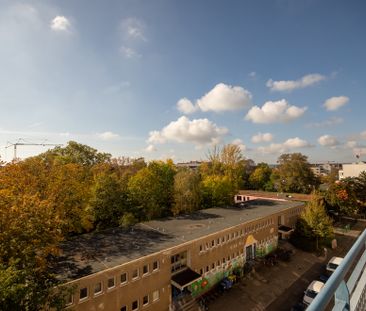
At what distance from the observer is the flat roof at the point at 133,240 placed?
1898cm

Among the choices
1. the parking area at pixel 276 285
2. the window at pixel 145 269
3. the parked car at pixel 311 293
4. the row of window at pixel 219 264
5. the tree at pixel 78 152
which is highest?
the tree at pixel 78 152

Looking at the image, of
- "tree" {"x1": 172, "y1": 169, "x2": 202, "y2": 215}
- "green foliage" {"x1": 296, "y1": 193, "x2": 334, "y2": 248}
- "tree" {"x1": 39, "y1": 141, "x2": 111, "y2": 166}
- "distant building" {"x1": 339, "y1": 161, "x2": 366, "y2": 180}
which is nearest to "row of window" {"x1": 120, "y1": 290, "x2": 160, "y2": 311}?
"tree" {"x1": 172, "y1": 169, "x2": 202, "y2": 215}

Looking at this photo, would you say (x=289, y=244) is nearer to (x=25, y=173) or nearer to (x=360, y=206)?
(x=360, y=206)

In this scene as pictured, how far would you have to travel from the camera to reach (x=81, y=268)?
18.4 m

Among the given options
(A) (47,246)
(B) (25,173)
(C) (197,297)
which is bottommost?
(C) (197,297)

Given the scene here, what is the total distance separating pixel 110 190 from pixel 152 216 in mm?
7741

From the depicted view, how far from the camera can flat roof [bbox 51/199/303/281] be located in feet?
62.3

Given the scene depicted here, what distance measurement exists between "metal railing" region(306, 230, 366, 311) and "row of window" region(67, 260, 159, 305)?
59.1 feet

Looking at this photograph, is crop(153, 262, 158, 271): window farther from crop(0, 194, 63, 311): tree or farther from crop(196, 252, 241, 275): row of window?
crop(0, 194, 63, 311): tree

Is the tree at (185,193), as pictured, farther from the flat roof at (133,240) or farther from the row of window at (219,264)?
the row of window at (219,264)

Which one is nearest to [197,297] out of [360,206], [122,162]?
[122,162]

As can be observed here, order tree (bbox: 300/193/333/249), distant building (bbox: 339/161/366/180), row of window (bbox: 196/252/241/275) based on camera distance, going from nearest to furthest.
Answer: row of window (bbox: 196/252/241/275), tree (bbox: 300/193/333/249), distant building (bbox: 339/161/366/180)

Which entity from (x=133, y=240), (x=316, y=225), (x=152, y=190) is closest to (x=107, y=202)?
(x=152, y=190)

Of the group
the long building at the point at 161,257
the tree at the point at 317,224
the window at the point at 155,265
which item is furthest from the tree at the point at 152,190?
the tree at the point at 317,224
